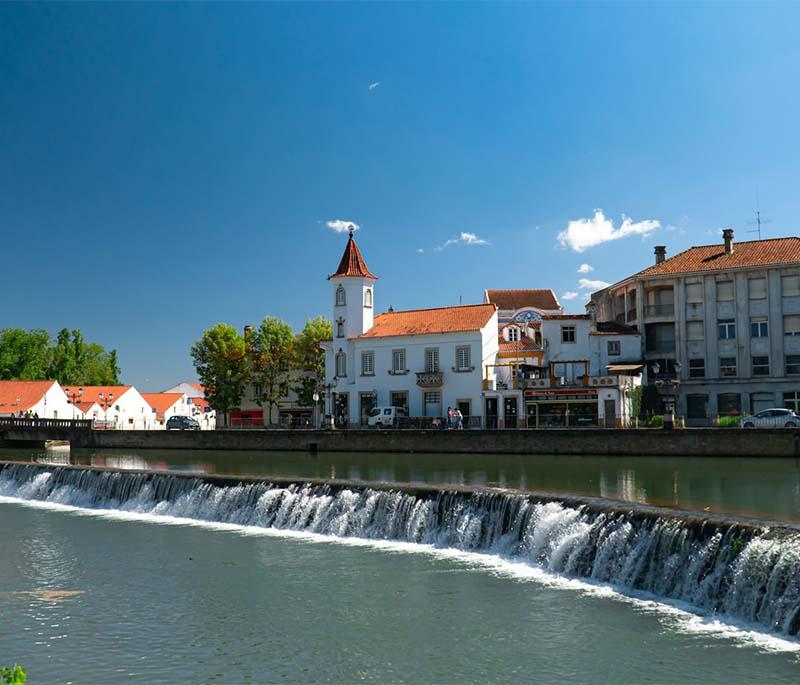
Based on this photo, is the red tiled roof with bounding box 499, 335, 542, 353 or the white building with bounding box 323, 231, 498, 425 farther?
the red tiled roof with bounding box 499, 335, 542, 353

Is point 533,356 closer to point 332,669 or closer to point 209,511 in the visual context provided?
point 209,511

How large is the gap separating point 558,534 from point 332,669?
7.60 m

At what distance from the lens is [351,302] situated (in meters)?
57.8

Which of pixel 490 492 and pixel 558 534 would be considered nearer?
pixel 558 534

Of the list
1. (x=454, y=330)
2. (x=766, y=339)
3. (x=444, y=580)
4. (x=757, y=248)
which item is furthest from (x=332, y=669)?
(x=757, y=248)

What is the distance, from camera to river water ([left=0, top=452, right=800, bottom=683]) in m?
11.0

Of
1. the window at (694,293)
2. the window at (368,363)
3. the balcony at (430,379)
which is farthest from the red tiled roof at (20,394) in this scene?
the window at (694,293)

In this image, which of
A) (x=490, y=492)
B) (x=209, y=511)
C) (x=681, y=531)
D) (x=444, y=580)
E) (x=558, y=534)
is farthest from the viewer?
(x=209, y=511)

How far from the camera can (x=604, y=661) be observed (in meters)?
11.2

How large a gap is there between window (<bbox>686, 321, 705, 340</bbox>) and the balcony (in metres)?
16.3

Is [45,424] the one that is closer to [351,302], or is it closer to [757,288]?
[351,302]

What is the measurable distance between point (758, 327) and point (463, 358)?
18595 mm

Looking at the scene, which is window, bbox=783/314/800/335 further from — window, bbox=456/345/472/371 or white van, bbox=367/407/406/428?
white van, bbox=367/407/406/428

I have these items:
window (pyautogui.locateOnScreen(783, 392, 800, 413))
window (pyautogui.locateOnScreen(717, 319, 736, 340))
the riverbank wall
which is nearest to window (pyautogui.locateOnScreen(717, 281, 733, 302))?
window (pyautogui.locateOnScreen(717, 319, 736, 340))
